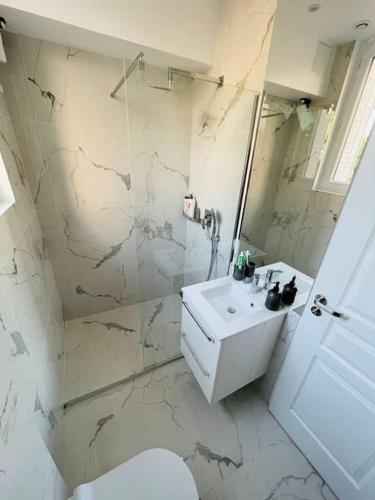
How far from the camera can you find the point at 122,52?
142 cm

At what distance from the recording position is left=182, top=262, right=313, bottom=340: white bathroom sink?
3.71 ft

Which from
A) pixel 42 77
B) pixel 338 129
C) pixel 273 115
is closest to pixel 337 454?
pixel 338 129

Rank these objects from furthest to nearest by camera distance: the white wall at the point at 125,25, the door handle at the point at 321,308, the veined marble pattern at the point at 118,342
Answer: the veined marble pattern at the point at 118,342 → the white wall at the point at 125,25 → the door handle at the point at 321,308

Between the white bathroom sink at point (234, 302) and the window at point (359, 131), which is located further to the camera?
the white bathroom sink at point (234, 302)

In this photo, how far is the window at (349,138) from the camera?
0.90 metres

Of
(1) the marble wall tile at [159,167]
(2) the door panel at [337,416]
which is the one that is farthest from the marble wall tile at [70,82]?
(2) the door panel at [337,416]

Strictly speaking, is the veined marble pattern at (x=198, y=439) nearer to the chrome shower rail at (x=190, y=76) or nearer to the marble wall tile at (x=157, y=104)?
the marble wall tile at (x=157, y=104)

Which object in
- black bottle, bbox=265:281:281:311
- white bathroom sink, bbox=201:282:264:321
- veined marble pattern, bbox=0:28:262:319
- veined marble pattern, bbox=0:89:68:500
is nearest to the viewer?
veined marble pattern, bbox=0:89:68:500

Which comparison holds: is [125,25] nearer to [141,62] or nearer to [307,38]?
[141,62]

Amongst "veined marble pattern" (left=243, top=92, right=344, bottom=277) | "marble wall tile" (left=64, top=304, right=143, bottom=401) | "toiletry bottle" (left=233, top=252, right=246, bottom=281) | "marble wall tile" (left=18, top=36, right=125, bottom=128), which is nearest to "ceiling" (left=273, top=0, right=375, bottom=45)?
"veined marble pattern" (left=243, top=92, right=344, bottom=277)

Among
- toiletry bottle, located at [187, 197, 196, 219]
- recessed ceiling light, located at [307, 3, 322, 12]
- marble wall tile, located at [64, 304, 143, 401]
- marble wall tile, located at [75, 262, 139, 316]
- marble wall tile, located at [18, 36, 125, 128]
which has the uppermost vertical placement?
recessed ceiling light, located at [307, 3, 322, 12]

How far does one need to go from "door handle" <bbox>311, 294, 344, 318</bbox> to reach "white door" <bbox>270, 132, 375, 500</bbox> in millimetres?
15

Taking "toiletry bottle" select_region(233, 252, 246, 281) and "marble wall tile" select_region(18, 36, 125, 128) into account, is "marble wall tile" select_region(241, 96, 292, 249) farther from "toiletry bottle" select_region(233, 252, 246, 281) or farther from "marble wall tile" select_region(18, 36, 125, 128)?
"marble wall tile" select_region(18, 36, 125, 128)

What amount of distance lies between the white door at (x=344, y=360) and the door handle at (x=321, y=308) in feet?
0.05
